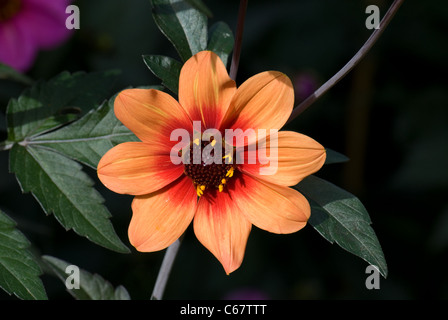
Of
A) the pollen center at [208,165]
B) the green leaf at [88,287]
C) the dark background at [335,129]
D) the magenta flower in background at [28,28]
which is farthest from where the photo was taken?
the dark background at [335,129]

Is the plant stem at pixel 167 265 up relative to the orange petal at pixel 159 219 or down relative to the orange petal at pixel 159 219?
down

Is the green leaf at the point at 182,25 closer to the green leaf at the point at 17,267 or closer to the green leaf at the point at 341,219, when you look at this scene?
the green leaf at the point at 341,219

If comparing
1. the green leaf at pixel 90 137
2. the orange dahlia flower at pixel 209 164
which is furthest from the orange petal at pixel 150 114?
the green leaf at pixel 90 137

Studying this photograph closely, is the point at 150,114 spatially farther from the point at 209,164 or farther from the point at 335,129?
the point at 335,129

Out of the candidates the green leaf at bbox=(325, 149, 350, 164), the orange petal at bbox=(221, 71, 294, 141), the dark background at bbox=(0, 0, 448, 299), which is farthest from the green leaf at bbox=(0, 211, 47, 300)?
the dark background at bbox=(0, 0, 448, 299)

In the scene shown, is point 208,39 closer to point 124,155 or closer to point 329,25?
point 124,155

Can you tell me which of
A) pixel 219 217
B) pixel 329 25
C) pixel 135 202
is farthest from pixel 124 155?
pixel 329 25

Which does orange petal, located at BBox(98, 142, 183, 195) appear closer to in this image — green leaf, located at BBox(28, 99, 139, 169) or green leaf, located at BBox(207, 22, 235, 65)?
green leaf, located at BBox(28, 99, 139, 169)
